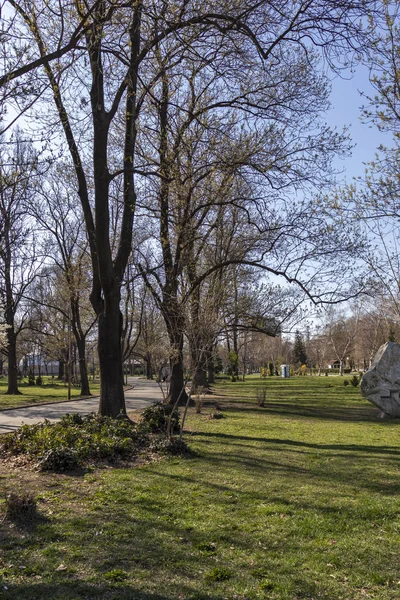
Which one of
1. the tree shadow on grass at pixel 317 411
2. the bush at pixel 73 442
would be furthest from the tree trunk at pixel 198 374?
the bush at pixel 73 442

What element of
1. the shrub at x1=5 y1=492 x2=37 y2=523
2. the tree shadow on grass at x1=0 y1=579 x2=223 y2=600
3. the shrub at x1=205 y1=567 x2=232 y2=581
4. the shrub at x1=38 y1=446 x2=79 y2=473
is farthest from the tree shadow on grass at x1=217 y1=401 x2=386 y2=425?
the tree shadow on grass at x1=0 y1=579 x2=223 y2=600

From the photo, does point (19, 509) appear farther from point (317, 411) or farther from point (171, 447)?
point (317, 411)

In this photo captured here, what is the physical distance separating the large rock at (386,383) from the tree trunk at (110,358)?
9294 millimetres

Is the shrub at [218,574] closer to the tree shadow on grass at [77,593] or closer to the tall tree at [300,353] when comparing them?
the tree shadow on grass at [77,593]

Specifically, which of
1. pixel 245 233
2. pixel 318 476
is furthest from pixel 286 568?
pixel 245 233

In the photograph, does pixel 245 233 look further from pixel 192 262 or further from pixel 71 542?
pixel 71 542

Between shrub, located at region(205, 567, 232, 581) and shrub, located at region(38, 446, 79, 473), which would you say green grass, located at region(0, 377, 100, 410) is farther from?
shrub, located at region(205, 567, 232, 581)

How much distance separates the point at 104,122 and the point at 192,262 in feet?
23.3

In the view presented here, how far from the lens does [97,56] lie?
9.32m

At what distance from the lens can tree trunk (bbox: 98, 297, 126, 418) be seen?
40.9 feet

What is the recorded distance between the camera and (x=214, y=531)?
5.26 metres

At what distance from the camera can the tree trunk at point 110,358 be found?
12461mm

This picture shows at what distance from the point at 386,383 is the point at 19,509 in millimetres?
14756

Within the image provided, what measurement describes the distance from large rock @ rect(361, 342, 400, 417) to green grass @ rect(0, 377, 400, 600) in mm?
8387
